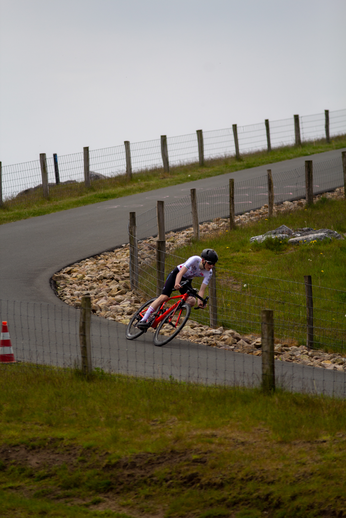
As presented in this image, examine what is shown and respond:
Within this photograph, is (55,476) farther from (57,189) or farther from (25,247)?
(57,189)

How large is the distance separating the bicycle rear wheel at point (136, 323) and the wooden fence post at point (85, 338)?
2495 mm

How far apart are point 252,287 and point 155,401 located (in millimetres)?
7154

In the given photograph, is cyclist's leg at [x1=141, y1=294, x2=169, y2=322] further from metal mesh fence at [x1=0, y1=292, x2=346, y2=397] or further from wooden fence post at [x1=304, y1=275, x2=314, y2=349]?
wooden fence post at [x1=304, y1=275, x2=314, y2=349]

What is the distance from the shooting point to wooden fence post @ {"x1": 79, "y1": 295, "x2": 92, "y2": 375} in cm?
780

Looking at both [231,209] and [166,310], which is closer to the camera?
[166,310]

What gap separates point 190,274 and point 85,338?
2.47 m

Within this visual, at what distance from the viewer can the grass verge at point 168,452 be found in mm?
5262

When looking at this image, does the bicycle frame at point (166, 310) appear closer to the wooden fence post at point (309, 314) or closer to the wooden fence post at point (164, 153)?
the wooden fence post at point (309, 314)

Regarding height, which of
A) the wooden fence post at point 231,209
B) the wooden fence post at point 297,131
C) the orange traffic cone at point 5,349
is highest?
the wooden fence post at point 297,131

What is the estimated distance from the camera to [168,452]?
19.5 feet

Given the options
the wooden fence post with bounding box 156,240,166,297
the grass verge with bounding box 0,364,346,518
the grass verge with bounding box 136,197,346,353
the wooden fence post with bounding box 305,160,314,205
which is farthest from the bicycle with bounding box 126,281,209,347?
the wooden fence post with bounding box 305,160,314,205

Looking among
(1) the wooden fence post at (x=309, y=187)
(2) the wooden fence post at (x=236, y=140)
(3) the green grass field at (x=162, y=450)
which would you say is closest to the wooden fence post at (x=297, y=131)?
(2) the wooden fence post at (x=236, y=140)

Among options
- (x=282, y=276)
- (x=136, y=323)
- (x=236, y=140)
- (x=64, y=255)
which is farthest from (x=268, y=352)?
(x=236, y=140)

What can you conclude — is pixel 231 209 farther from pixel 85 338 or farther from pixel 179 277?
pixel 85 338
